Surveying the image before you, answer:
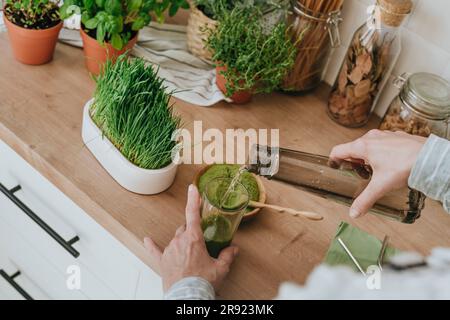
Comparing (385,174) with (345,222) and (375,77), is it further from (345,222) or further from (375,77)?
(375,77)

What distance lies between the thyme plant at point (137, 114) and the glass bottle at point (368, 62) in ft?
1.34

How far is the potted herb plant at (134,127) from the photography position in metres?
0.95

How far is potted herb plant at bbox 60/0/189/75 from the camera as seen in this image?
1.07 metres

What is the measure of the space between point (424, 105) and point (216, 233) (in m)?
0.48

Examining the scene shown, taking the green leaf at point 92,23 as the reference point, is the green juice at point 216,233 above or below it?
below

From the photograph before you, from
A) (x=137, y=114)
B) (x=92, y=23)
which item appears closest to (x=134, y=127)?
(x=137, y=114)

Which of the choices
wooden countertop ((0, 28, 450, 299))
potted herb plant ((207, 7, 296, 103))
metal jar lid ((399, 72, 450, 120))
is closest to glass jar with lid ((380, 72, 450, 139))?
metal jar lid ((399, 72, 450, 120))

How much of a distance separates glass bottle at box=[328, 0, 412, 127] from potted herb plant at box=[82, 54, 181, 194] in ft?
1.34

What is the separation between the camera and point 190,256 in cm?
89

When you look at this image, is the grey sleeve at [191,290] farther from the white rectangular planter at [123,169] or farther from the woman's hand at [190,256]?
the white rectangular planter at [123,169]

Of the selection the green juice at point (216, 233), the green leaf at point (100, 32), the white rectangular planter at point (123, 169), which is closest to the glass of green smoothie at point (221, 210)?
the green juice at point (216, 233)

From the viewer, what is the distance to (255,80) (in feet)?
3.77

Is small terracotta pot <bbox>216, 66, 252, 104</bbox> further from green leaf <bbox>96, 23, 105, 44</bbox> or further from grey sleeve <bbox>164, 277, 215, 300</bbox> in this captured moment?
grey sleeve <bbox>164, 277, 215, 300</bbox>

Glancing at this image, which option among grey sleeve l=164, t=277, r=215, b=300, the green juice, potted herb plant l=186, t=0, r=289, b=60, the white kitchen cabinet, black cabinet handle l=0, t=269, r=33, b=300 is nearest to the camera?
grey sleeve l=164, t=277, r=215, b=300
